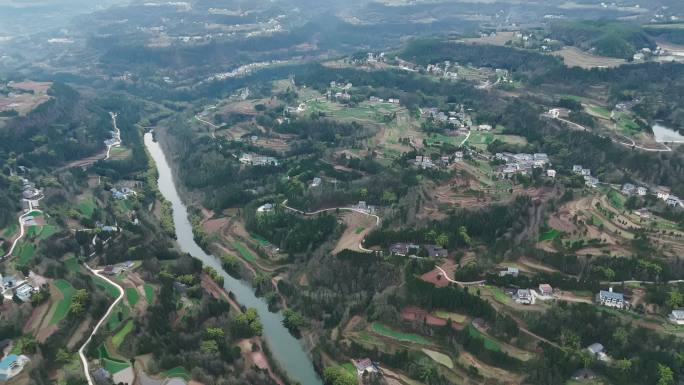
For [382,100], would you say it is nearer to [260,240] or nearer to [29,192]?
[260,240]

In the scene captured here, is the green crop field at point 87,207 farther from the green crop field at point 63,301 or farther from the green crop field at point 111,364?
the green crop field at point 111,364

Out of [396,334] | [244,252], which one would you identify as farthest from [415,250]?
[244,252]

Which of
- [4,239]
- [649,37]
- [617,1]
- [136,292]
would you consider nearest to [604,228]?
[136,292]

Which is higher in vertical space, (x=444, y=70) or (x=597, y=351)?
(x=444, y=70)

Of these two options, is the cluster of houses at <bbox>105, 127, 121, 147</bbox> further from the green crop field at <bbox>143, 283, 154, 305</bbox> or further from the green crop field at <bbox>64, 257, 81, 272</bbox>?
the green crop field at <bbox>143, 283, 154, 305</bbox>

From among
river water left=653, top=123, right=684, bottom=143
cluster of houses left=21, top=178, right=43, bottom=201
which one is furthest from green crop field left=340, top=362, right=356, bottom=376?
river water left=653, top=123, right=684, bottom=143
